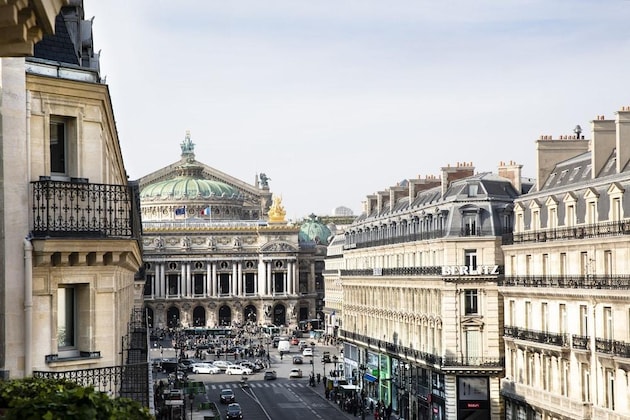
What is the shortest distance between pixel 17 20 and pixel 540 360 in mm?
47226

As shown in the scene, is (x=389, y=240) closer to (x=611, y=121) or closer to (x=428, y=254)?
(x=428, y=254)

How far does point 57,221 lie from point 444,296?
167ft

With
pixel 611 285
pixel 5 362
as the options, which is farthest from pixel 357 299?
pixel 5 362

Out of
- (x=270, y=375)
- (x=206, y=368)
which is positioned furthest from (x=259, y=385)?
(x=206, y=368)

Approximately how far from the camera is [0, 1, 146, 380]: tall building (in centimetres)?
1867

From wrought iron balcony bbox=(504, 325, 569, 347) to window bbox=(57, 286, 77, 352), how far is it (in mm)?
36099

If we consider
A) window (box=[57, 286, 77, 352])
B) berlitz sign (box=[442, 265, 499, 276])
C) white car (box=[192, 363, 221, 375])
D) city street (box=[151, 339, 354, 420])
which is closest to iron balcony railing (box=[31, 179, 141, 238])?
window (box=[57, 286, 77, 352])

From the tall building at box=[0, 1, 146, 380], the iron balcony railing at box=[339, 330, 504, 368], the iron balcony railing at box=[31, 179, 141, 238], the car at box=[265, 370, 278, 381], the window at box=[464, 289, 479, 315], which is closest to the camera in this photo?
the tall building at box=[0, 1, 146, 380]

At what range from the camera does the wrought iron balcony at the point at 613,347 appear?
46.6m

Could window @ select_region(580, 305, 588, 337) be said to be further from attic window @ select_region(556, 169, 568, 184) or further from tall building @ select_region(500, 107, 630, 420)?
attic window @ select_region(556, 169, 568, 184)

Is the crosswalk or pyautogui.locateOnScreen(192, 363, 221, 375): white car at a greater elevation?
pyautogui.locateOnScreen(192, 363, 221, 375): white car

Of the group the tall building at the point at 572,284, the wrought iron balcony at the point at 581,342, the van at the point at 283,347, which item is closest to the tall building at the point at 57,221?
the tall building at the point at 572,284

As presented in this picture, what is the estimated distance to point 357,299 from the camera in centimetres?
9712

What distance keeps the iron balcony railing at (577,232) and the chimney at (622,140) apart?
2.61 metres
